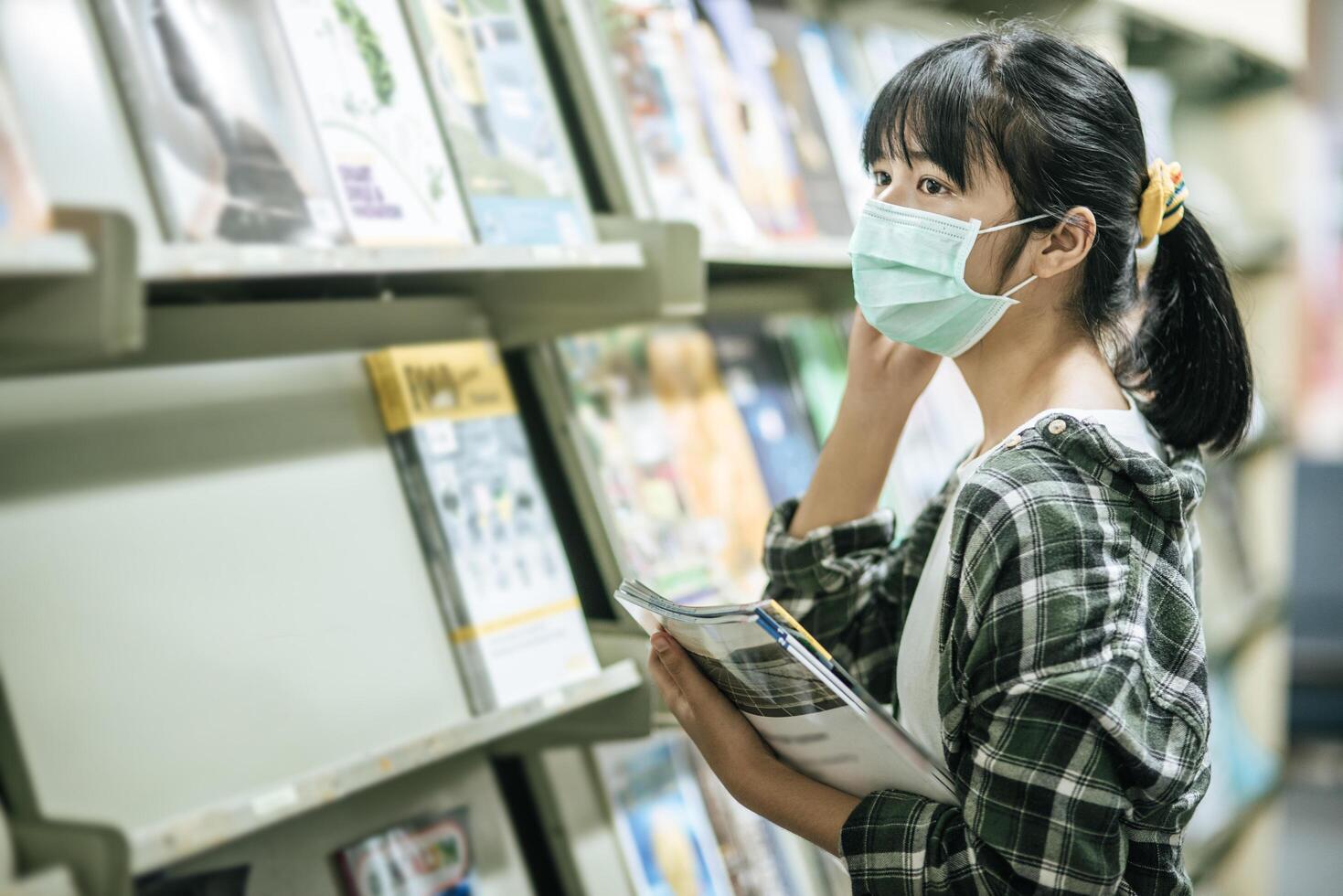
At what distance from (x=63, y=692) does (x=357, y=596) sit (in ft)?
1.09

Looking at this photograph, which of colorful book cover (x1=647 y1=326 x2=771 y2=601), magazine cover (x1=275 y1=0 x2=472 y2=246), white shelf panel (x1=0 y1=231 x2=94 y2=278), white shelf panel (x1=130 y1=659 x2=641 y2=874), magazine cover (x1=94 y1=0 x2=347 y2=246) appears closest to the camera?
white shelf panel (x1=0 y1=231 x2=94 y2=278)

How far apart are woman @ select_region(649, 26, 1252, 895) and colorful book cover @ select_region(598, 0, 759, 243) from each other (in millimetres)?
488

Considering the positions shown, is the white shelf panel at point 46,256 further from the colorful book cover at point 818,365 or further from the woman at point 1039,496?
the colorful book cover at point 818,365

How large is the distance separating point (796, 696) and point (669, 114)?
98cm

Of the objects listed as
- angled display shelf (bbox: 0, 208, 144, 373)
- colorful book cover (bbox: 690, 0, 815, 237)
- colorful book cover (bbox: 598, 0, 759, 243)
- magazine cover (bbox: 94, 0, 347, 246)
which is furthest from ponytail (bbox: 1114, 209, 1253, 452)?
angled display shelf (bbox: 0, 208, 144, 373)

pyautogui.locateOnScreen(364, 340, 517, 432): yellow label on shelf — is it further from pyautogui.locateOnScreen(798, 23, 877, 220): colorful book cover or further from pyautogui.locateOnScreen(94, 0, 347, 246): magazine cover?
pyautogui.locateOnScreen(798, 23, 877, 220): colorful book cover

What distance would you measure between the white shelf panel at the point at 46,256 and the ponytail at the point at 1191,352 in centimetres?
105

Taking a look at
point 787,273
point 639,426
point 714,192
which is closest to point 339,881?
point 639,426

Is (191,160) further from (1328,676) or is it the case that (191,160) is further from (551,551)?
(1328,676)

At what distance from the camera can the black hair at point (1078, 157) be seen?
1.13 metres

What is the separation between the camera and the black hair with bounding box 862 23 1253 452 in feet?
3.72

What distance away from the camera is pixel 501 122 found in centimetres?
150

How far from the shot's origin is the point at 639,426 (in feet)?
5.66

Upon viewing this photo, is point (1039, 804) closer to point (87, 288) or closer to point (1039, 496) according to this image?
point (1039, 496)
